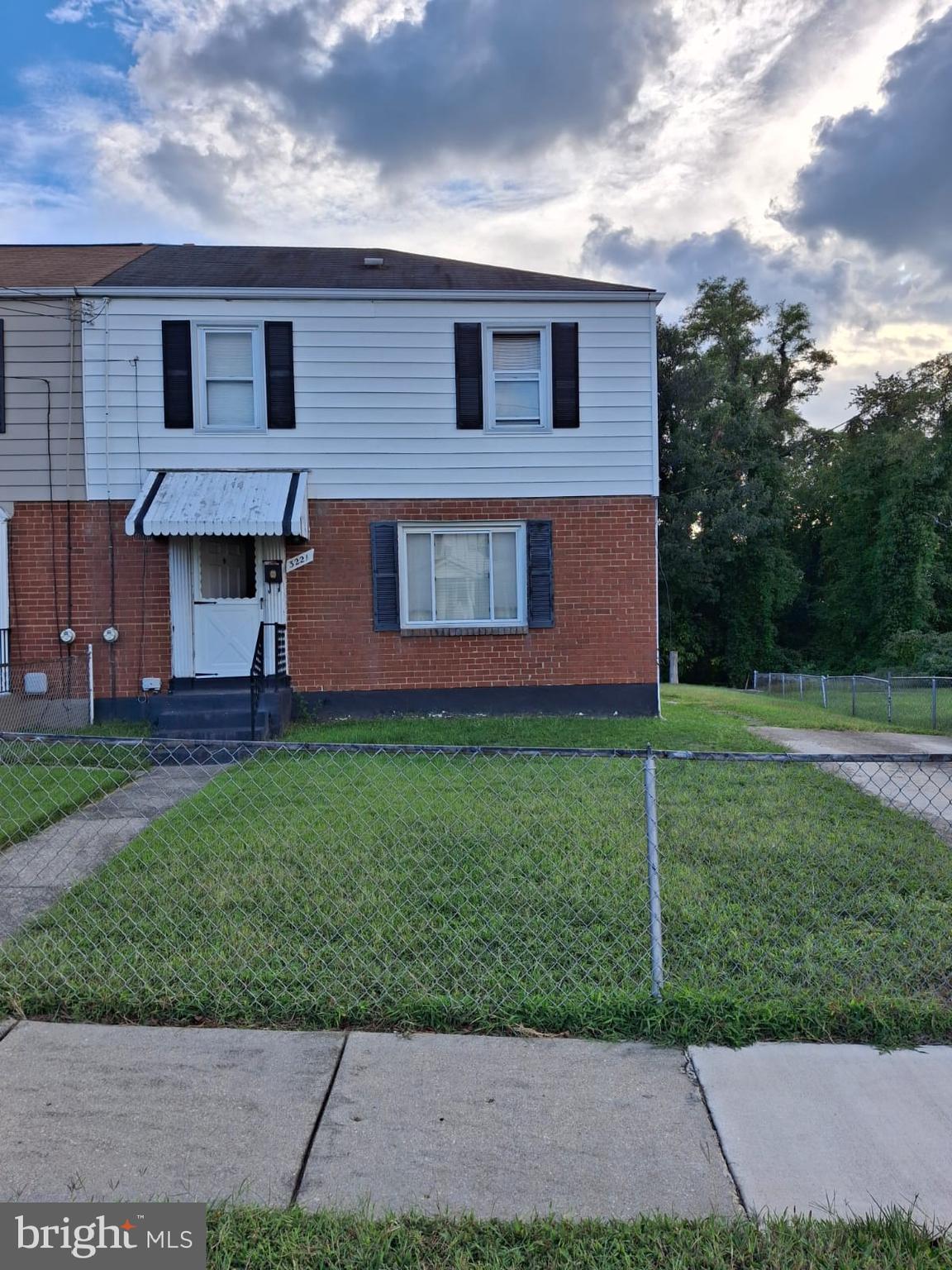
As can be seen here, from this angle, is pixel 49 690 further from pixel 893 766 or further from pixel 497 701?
pixel 893 766

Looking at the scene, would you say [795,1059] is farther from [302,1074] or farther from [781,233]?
[781,233]

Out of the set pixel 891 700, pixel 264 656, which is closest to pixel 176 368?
pixel 264 656

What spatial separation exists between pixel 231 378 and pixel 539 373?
435 centimetres

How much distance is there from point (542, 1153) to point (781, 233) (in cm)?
2574

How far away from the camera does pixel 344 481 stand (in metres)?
11.9

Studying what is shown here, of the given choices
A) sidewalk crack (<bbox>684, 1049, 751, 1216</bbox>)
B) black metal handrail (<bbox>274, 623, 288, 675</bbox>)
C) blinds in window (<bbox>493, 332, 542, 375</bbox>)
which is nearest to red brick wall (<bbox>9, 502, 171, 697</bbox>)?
black metal handrail (<bbox>274, 623, 288, 675</bbox>)

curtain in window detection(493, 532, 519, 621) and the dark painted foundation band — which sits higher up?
curtain in window detection(493, 532, 519, 621)

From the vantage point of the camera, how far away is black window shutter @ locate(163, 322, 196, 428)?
11617 millimetres

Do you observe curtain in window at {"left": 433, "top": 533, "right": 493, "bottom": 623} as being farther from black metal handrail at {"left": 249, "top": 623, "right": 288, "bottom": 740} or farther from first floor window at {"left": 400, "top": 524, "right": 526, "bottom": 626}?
black metal handrail at {"left": 249, "top": 623, "right": 288, "bottom": 740}

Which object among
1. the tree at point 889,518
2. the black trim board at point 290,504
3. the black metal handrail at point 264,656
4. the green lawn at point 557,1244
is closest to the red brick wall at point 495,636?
the black metal handrail at point 264,656

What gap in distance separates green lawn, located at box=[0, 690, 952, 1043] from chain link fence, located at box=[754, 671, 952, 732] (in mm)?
9530

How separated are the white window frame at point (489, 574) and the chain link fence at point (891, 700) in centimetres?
744

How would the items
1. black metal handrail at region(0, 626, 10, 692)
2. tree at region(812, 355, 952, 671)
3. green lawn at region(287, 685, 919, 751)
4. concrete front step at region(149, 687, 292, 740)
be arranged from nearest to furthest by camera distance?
green lawn at region(287, 685, 919, 751) < concrete front step at region(149, 687, 292, 740) < black metal handrail at region(0, 626, 10, 692) < tree at region(812, 355, 952, 671)

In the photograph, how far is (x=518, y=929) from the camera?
4.29 meters
